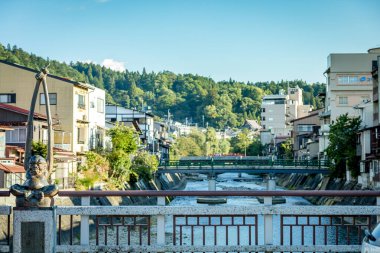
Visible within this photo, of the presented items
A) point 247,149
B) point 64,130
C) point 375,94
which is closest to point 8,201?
point 64,130

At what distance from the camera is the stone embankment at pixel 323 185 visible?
39.4 metres

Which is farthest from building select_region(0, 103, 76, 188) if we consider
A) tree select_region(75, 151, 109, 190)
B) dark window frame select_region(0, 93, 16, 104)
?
dark window frame select_region(0, 93, 16, 104)

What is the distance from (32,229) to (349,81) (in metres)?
58.2

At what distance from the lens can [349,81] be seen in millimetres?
63250

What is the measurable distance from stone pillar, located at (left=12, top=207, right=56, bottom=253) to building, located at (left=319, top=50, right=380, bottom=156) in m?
56.3

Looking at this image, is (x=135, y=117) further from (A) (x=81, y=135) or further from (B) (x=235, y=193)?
(B) (x=235, y=193)

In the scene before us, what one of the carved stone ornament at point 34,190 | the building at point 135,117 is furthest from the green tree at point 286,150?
the carved stone ornament at point 34,190

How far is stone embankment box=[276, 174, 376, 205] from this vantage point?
39.4 meters

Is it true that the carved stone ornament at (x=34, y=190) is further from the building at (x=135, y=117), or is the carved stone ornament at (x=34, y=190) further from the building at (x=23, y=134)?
the building at (x=135, y=117)

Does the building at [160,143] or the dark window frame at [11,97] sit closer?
the dark window frame at [11,97]

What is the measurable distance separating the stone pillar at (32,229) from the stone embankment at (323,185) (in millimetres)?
26916

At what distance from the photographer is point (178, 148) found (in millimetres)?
114438

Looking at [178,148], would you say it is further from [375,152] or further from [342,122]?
[375,152]

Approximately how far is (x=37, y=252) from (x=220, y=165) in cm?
6249
